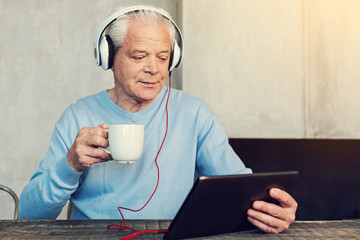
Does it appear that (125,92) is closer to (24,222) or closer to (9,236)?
(24,222)

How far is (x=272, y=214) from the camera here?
984mm

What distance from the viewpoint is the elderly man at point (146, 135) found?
1.39 m

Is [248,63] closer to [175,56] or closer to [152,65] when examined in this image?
[175,56]

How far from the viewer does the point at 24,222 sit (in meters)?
1.06

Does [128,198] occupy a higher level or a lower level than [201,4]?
lower

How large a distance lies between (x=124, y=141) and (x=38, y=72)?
6.76ft

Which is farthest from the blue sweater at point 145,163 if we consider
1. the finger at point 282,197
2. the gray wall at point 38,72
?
the gray wall at point 38,72

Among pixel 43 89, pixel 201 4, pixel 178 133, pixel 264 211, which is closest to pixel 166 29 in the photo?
pixel 178 133

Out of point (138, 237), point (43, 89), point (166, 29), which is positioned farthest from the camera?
point (43, 89)

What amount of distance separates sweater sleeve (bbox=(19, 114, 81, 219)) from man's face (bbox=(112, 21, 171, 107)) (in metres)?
0.35

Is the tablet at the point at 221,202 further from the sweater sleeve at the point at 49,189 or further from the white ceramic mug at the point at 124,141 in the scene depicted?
the sweater sleeve at the point at 49,189

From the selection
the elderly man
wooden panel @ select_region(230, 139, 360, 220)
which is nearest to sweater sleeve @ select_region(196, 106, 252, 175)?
the elderly man

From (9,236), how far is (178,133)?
2.40 ft

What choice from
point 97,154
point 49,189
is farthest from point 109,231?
point 49,189
